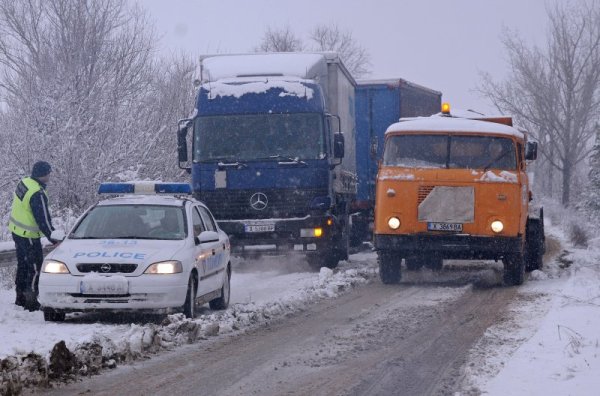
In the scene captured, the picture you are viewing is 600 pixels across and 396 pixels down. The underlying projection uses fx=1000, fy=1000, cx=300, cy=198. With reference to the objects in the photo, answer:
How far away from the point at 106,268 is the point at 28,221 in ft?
7.01

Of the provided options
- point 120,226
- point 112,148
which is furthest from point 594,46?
point 120,226

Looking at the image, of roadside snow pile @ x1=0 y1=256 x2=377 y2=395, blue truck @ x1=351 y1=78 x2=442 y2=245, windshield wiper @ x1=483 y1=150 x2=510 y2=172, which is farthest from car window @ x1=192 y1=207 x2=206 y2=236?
blue truck @ x1=351 y1=78 x2=442 y2=245

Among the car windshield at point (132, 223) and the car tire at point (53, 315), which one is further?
the car windshield at point (132, 223)

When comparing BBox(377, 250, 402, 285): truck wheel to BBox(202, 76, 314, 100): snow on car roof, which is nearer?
BBox(377, 250, 402, 285): truck wheel

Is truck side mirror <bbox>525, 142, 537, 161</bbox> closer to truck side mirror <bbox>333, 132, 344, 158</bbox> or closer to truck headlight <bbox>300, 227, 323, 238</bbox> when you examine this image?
truck side mirror <bbox>333, 132, 344, 158</bbox>

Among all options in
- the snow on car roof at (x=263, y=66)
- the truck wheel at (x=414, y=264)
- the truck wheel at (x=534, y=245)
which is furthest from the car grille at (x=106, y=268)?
the truck wheel at (x=414, y=264)

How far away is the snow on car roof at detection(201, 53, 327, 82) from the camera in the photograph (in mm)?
18344

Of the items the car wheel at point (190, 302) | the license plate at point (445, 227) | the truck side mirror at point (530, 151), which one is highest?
the truck side mirror at point (530, 151)

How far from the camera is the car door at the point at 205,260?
11859 millimetres

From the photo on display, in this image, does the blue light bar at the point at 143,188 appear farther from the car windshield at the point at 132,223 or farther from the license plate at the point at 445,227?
the license plate at the point at 445,227

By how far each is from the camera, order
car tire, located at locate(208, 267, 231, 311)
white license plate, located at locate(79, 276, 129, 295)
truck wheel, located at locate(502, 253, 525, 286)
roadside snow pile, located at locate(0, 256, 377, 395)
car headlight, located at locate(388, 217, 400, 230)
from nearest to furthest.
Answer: roadside snow pile, located at locate(0, 256, 377, 395) → white license plate, located at locate(79, 276, 129, 295) → car tire, located at locate(208, 267, 231, 311) → car headlight, located at locate(388, 217, 400, 230) → truck wheel, located at locate(502, 253, 525, 286)

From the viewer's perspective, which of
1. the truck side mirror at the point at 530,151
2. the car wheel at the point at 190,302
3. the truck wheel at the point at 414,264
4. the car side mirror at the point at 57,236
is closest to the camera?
the car wheel at the point at 190,302

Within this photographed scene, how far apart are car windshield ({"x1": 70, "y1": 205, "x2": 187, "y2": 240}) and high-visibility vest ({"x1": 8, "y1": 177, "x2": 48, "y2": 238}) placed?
74 centimetres

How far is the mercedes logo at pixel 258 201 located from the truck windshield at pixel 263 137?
701 mm
